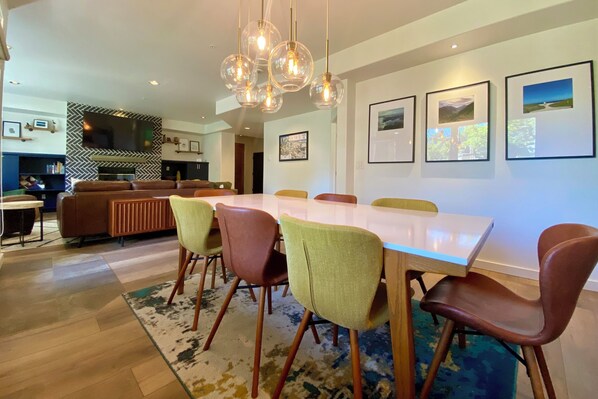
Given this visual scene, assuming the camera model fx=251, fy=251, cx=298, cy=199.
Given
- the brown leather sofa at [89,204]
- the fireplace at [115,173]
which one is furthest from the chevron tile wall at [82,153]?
the brown leather sofa at [89,204]

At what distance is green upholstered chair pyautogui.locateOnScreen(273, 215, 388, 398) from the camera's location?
0.81m

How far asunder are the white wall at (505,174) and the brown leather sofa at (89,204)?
12.3 ft

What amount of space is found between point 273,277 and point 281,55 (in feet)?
5.10

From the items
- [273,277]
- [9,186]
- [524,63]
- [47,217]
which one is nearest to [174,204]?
[273,277]

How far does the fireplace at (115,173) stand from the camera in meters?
6.56

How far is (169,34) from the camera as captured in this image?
301 centimetres

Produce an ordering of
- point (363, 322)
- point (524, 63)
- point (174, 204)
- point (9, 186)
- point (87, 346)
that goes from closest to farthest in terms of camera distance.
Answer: point (363, 322) → point (87, 346) → point (174, 204) → point (524, 63) → point (9, 186)

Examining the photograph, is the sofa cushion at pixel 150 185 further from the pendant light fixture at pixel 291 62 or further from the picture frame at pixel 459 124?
the picture frame at pixel 459 124

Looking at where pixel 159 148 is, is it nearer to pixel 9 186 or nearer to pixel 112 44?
pixel 9 186

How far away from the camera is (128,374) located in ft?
4.06

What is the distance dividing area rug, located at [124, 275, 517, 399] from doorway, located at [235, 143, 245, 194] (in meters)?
7.77

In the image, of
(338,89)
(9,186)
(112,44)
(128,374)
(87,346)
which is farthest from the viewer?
(9,186)

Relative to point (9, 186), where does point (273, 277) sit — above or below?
below

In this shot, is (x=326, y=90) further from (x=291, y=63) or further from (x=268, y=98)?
(x=268, y=98)
